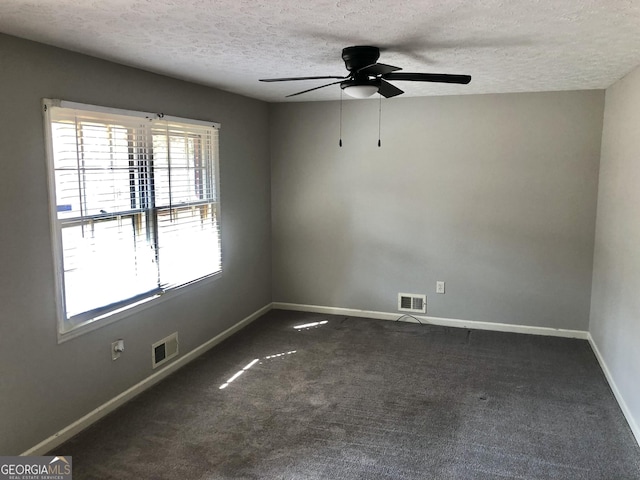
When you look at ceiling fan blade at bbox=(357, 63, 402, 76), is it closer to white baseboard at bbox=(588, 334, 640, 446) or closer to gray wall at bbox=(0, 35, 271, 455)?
gray wall at bbox=(0, 35, 271, 455)

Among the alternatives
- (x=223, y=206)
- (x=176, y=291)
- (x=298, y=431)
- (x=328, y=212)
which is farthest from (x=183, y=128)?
(x=298, y=431)

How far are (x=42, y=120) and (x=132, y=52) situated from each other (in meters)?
0.66

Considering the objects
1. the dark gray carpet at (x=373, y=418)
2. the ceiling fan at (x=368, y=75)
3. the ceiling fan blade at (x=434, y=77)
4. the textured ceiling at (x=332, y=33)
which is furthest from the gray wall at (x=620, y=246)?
the ceiling fan at (x=368, y=75)

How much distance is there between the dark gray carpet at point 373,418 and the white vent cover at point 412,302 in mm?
641

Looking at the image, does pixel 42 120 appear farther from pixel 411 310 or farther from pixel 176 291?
pixel 411 310

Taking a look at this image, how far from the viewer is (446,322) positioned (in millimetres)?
5273

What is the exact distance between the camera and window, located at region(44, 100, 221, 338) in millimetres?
2982

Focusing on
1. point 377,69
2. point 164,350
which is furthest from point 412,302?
point 377,69

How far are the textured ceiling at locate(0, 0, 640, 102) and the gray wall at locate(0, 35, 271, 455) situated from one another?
17 cm

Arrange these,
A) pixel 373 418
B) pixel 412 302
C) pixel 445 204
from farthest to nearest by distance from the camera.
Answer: pixel 412 302 → pixel 445 204 → pixel 373 418

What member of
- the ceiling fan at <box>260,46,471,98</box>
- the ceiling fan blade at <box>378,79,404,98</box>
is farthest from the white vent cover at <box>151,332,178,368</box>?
the ceiling fan blade at <box>378,79,404,98</box>

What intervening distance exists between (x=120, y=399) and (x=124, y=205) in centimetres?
134

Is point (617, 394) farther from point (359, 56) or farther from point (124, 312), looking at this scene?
point (124, 312)

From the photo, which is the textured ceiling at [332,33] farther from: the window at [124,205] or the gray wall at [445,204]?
the gray wall at [445,204]
